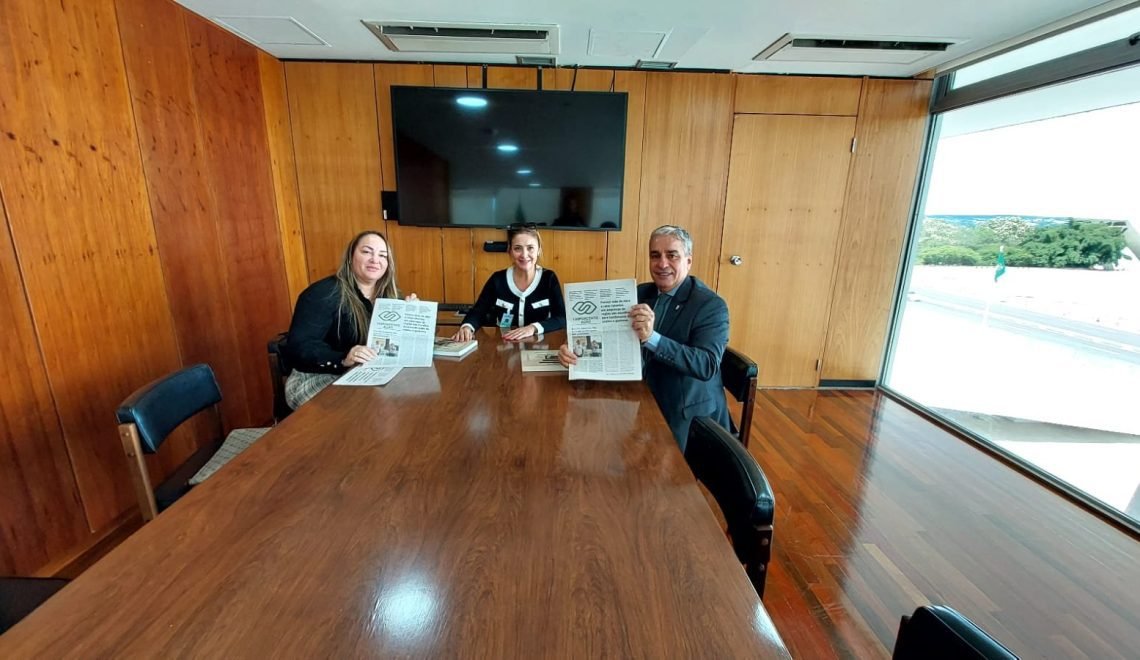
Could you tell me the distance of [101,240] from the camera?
6.84ft

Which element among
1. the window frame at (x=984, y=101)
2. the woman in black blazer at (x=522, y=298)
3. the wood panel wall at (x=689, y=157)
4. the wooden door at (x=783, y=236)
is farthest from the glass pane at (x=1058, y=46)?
the woman in black blazer at (x=522, y=298)

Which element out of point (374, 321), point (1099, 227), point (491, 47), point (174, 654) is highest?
point (491, 47)

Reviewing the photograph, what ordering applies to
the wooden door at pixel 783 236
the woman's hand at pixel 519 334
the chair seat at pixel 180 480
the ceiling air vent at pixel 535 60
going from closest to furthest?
the chair seat at pixel 180 480
the woman's hand at pixel 519 334
the ceiling air vent at pixel 535 60
the wooden door at pixel 783 236

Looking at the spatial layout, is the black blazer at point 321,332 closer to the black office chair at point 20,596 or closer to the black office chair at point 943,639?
the black office chair at point 20,596

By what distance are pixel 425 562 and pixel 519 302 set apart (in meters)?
1.84

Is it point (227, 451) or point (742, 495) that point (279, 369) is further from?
point (742, 495)

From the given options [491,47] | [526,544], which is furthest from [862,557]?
[491,47]

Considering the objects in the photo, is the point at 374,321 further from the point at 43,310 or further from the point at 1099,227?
the point at 1099,227

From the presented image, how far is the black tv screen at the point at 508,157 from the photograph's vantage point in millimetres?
3449

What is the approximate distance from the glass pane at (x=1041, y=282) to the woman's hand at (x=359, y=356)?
362 centimetres

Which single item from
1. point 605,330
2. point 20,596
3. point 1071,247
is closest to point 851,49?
point 1071,247

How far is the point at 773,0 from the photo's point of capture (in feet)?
7.88

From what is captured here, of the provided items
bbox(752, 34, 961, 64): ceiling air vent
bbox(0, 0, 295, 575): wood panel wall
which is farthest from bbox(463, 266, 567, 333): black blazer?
bbox(752, 34, 961, 64): ceiling air vent

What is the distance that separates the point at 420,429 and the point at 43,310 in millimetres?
1748
